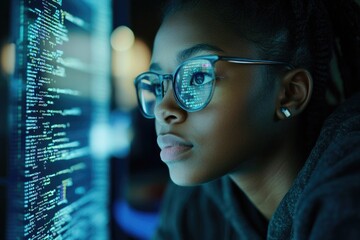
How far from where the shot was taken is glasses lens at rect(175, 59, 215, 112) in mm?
729

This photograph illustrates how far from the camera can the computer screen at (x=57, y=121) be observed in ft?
1.96

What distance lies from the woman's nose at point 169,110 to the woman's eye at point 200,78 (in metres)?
0.06

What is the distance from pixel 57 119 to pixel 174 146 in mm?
238

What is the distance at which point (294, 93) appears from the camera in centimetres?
83

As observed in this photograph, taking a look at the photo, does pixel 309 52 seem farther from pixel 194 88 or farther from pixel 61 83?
pixel 61 83

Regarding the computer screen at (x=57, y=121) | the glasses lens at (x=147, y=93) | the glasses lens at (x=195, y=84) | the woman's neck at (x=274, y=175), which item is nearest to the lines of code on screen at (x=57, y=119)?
the computer screen at (x=57, y=121)

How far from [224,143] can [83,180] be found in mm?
374

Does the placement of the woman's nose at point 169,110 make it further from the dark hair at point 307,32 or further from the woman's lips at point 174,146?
the dark hair at point 307,32

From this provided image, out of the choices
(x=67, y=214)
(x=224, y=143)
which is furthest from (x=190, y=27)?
(x=67, y=214)

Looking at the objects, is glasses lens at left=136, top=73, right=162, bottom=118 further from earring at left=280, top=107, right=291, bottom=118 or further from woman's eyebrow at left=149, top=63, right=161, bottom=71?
earring at left=280, top=107, right=291, bottom=118

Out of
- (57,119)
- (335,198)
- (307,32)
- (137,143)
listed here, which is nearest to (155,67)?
(57,119)

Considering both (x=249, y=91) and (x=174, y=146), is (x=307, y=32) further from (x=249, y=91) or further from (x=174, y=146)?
(x=174, y=146)

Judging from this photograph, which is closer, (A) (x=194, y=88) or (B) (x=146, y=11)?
(A) (x=194, y=88)

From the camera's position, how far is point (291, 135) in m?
0.89
